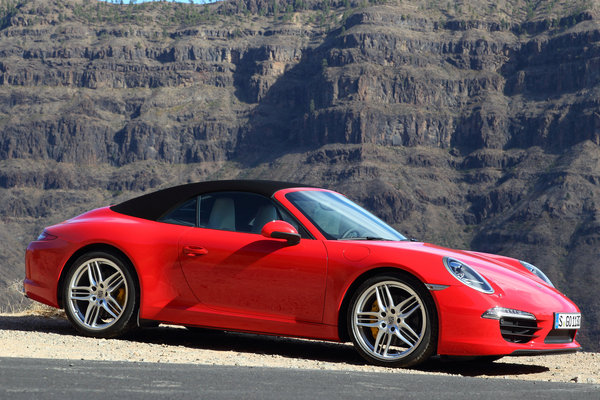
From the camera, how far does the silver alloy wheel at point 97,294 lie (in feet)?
23.3

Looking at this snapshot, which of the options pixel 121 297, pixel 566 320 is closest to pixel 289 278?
pixel 121 297

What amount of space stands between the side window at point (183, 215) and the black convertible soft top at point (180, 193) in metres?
0.04

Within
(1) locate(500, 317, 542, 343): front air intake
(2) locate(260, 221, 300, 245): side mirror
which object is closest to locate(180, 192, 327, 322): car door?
(2) locate(260, 221, 300, 245): side mirror

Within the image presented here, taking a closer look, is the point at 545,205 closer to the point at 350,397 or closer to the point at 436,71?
the point at 436,71

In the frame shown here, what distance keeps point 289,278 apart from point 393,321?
0.82 meters

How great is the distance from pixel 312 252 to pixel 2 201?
195139mm

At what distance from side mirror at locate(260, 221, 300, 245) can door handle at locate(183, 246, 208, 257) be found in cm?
60

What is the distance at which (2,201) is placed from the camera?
191m

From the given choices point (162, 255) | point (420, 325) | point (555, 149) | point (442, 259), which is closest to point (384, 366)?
point (420, 325)

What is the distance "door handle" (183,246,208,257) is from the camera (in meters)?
6.84

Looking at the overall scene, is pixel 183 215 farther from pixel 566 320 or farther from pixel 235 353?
pixel 566 320

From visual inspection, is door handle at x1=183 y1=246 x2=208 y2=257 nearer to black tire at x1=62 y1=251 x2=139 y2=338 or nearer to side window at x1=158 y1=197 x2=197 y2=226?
side window at x1=158 y1=197 x2=197 y2=226

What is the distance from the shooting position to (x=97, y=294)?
714 centimetres

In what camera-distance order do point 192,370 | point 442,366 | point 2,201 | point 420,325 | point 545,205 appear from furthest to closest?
point 2,201
point 545,205
point 442,366
point 420,325
point 192,370
